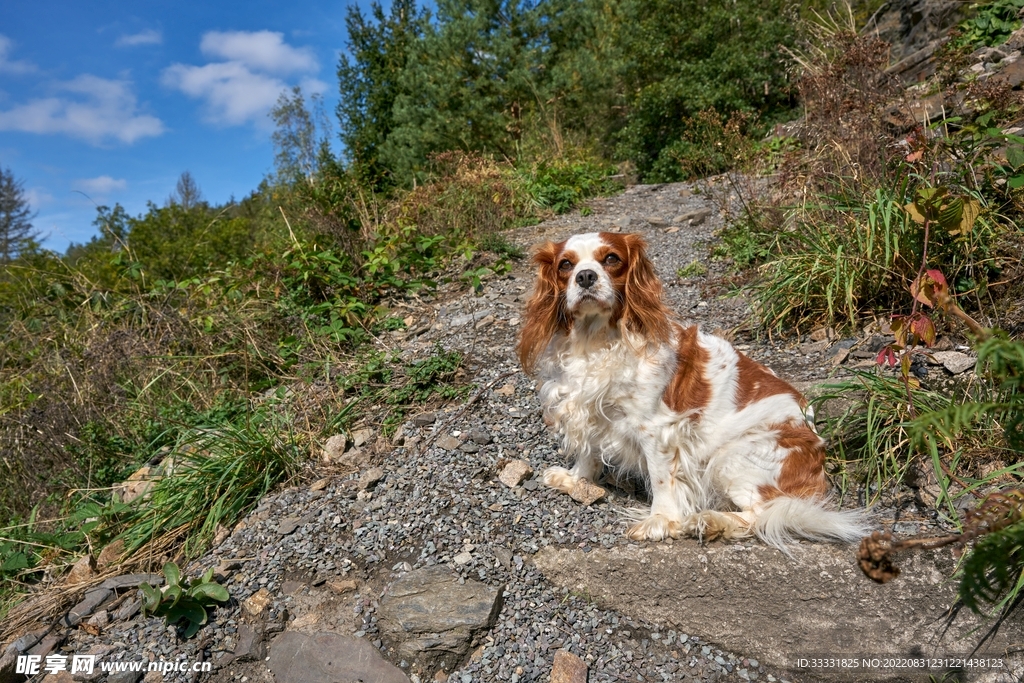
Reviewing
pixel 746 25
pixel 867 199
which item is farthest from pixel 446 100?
pixel 867 199

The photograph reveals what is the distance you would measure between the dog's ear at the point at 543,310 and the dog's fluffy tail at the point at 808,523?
1.26 metres

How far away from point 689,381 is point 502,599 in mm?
1309

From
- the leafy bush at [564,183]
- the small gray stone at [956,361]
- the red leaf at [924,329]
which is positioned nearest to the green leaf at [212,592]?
the red leaf at [924,329]

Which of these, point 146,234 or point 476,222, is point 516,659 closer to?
point 476,222

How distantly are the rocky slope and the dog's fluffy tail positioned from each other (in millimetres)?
55

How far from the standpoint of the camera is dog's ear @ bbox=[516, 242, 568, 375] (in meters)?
2.98

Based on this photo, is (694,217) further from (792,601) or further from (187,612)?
(187,612)

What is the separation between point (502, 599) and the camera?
2.58m

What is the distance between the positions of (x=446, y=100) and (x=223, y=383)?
367 inches

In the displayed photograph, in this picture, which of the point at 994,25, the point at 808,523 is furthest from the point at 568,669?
the point at 994,25

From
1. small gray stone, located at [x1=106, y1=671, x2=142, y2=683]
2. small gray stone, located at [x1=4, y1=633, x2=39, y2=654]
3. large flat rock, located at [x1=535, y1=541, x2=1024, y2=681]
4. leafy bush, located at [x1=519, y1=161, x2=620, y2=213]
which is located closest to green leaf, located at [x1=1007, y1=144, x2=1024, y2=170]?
large flat rock, located at [x1=535, y1=541, x2=1024, y2=681]

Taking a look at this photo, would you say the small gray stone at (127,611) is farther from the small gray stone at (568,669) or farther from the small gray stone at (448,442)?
the small gray stone at (568,669)

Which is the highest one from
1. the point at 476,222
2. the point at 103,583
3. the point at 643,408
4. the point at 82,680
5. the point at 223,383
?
the point at 476,222

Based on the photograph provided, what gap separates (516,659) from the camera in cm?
236
